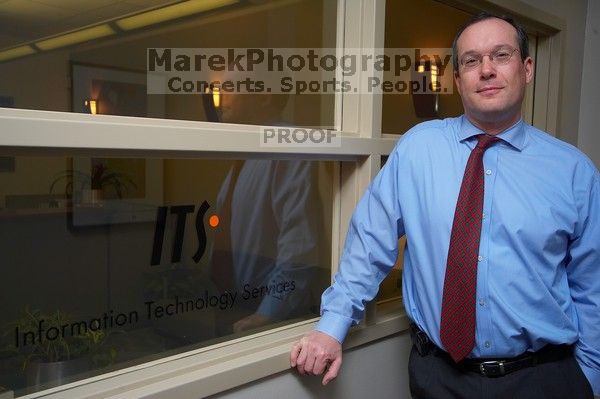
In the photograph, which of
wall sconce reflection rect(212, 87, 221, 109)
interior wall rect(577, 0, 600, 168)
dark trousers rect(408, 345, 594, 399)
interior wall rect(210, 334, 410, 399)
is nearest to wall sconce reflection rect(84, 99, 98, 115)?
wall sconce reflection rect(212, 87, 221, 109)

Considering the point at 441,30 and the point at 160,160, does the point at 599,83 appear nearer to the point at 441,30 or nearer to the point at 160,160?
the point at 441,30

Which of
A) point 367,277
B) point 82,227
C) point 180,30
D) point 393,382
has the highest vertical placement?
point 180,30

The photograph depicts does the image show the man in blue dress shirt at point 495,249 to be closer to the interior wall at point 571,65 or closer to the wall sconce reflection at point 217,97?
the wall sconce reflection at point 217,97

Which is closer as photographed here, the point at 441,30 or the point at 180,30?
the point at 180,30

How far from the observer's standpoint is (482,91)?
145 cm

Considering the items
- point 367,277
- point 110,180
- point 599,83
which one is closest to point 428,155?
point 367,277

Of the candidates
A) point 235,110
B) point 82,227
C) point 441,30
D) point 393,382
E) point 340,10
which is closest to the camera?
point 82,227

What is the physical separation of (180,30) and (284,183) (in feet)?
1.85

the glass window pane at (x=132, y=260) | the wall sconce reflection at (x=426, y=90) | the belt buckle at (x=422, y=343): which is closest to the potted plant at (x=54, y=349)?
the glass window pane at (x=132, y=260)

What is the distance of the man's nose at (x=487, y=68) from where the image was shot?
1423 mm

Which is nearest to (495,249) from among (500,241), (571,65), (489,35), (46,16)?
(500,241)

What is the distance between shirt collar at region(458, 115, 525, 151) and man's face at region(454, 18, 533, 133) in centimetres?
2

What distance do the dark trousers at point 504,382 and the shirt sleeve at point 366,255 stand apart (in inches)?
10.7

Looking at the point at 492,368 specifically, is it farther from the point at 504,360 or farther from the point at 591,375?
the point at 591,375
